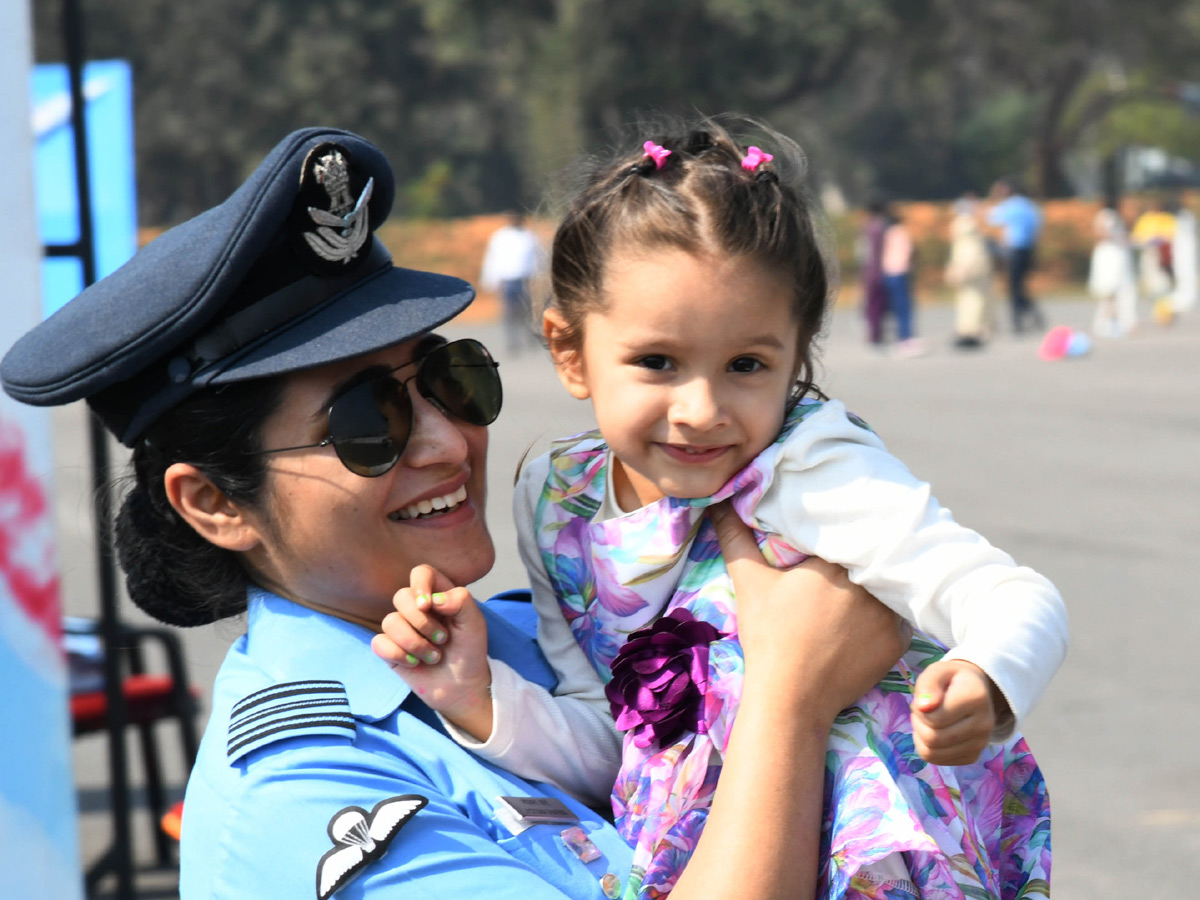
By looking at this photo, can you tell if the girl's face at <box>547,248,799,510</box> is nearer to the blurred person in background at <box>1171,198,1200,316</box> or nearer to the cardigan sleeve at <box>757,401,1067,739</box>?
the cardigan sleeve at <box>757,401,1067,739</box>

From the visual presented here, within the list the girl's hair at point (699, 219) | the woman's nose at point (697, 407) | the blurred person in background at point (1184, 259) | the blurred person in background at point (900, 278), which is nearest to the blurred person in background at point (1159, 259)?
the blurred person in background at point (1184, 259)

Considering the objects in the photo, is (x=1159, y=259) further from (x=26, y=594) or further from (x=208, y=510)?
(x=208, y=510)

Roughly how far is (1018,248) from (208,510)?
19.3m

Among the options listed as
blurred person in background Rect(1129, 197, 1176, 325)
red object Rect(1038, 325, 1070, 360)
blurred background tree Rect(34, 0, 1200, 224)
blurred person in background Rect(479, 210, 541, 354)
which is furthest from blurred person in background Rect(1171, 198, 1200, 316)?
blurred background tree Rect(34, 0, 1200, 224)

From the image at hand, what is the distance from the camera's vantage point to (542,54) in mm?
39688

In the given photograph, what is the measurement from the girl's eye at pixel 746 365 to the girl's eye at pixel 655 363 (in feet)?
0.26

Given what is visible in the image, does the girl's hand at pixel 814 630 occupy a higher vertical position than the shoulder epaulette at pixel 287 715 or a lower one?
higher

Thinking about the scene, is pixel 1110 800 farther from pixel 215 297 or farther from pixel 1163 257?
pixel 1163 257

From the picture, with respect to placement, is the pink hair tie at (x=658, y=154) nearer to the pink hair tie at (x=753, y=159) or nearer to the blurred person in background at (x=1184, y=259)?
the pink hair tie at (x=753, y=159)

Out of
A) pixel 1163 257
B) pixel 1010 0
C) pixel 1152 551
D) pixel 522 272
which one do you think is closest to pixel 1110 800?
pixel 1152 551

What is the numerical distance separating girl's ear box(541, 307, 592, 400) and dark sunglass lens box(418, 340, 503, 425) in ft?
0.29

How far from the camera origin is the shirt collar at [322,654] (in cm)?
188

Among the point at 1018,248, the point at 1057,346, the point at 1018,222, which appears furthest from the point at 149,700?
the point at 1018,222

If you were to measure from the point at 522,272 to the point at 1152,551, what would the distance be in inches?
488
